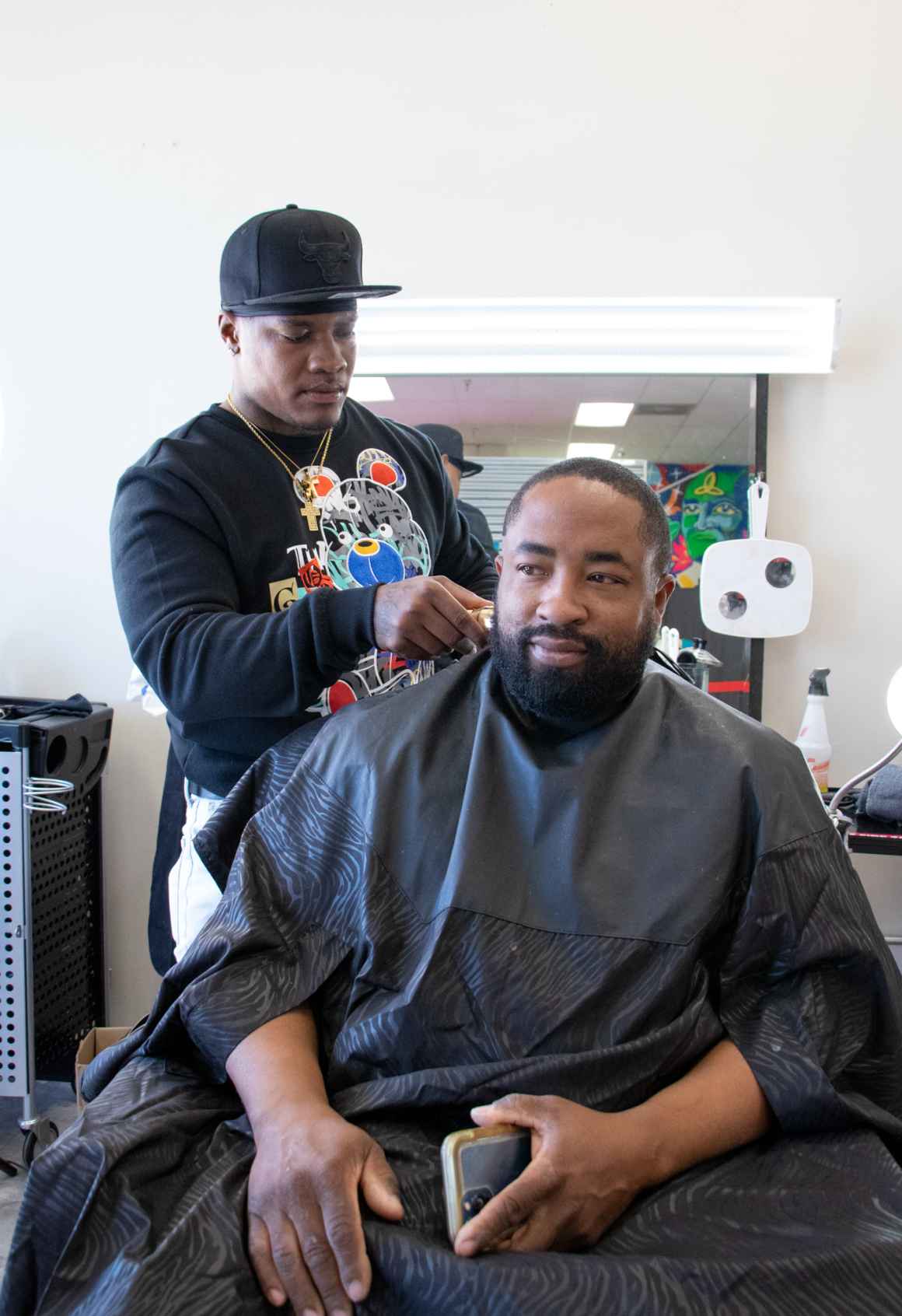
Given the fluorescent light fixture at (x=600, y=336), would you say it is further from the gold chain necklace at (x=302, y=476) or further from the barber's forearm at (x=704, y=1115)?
the barber's forearm at (x=704, y=1115)

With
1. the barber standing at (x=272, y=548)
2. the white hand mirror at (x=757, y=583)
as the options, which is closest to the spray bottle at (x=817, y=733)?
the white hand mirror at (x=757, y=583)

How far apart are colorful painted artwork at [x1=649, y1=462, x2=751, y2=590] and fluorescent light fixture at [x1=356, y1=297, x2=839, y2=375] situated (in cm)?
25

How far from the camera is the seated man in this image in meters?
0.95

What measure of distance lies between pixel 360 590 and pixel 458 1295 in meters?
0.84

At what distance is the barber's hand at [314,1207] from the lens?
3.10 ft

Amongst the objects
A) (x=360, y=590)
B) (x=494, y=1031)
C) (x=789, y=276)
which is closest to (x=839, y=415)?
(x=789, y=276)

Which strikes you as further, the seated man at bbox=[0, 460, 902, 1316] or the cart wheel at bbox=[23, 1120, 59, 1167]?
the cart wheel at bbox=[23, 1120, 59, 1167]

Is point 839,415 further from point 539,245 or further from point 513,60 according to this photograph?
point 513,60

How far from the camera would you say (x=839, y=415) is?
2.59 metres

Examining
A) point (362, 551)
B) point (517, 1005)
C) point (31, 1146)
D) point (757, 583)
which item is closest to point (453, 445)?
point (757, 583)

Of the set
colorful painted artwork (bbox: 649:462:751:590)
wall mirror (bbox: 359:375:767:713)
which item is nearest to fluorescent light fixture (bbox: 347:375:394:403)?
wall mirror (bbox: 359:375:767:713)

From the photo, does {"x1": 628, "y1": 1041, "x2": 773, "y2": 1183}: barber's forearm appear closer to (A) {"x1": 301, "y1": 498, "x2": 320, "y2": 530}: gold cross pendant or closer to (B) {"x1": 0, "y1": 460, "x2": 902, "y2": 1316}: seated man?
(B) {"x1": 0, "y1": 460, "x2": 902, "y2": 1316}: seated man

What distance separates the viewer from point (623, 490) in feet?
Answer: 4.54

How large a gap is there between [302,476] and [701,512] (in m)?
1.28
